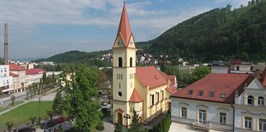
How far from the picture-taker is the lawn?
4328 cm

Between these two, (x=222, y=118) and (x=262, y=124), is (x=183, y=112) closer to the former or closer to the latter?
(x=222, y=118)

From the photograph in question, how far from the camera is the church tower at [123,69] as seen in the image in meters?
39.1

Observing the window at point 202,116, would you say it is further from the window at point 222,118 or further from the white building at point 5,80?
the white building at point 5,80

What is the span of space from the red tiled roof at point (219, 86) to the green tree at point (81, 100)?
40.9 ft

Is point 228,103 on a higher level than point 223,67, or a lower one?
lower

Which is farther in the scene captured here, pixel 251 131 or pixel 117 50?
pixel 117 50

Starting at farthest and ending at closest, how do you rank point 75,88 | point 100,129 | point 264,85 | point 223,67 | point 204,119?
point 223,67 → point 100,129 → point 75,88 → point 204,119 → point 264,85

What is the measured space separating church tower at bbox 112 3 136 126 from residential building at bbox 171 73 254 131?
9151mm

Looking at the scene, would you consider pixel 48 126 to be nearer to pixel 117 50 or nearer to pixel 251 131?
pixel 117 50

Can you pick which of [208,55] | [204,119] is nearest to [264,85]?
[204,119]

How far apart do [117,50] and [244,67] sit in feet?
92.7

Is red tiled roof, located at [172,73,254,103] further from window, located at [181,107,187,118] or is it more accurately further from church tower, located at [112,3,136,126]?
church tower, located at [112,3,136,126]

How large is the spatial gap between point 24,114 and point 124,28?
29.2 metres

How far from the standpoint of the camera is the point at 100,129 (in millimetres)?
37875
